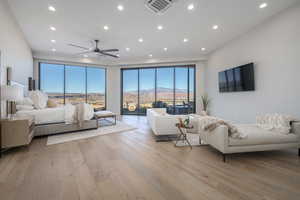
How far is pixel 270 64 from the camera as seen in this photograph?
3828 millimetres

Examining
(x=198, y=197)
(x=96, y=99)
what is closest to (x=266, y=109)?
→ (x=198, y=197)

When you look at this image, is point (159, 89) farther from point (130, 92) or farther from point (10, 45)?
point (10, 45)

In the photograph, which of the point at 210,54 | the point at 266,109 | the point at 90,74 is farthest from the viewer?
the point at 90,74

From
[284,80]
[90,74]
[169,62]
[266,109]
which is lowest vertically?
[266,109]

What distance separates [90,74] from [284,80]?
28.7 feet

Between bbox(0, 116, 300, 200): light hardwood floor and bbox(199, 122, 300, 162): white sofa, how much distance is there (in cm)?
24

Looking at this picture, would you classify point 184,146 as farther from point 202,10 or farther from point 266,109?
point 202,10

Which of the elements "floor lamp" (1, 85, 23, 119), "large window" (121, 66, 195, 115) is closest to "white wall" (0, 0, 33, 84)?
"floor lamp" (1, 85, 23, 119)

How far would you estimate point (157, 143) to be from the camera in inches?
139

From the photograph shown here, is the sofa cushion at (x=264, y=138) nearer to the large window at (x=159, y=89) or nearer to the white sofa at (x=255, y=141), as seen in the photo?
the white sofa at (x=255, y=141)

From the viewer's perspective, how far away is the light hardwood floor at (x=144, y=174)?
166 centimetres

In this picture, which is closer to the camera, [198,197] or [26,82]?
[198,197]

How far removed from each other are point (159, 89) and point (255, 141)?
6029 mm

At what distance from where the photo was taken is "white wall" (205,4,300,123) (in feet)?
10.7
